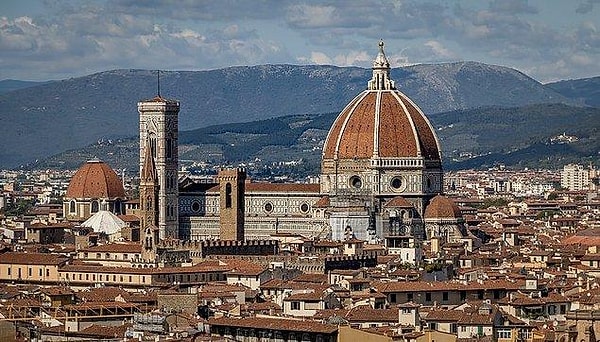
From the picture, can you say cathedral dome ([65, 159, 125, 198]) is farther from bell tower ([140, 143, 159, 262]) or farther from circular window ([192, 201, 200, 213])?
bell tower ([140, 143, 159, 262])

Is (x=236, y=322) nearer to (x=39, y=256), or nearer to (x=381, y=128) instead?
(x=39, y=256)

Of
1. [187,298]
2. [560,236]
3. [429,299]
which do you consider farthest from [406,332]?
[560,236]

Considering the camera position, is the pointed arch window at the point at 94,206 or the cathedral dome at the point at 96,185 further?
the cathedral dome at the point at 96,185

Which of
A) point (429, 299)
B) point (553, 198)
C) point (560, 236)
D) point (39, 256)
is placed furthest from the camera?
point (553, 198)

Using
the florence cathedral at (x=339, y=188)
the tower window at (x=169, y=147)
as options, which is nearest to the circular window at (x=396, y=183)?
the florence cathedral at (x=339, y=188)

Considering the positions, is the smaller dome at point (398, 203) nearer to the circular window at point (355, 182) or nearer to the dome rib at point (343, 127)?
the circular window at point (355, 182)

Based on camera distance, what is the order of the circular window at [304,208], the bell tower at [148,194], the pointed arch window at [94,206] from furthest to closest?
the pointed arch window at [94,206]
the circular window at [304,208]
the bell tower at [148,194]

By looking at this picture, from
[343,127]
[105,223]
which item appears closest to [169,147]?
[105,223]
